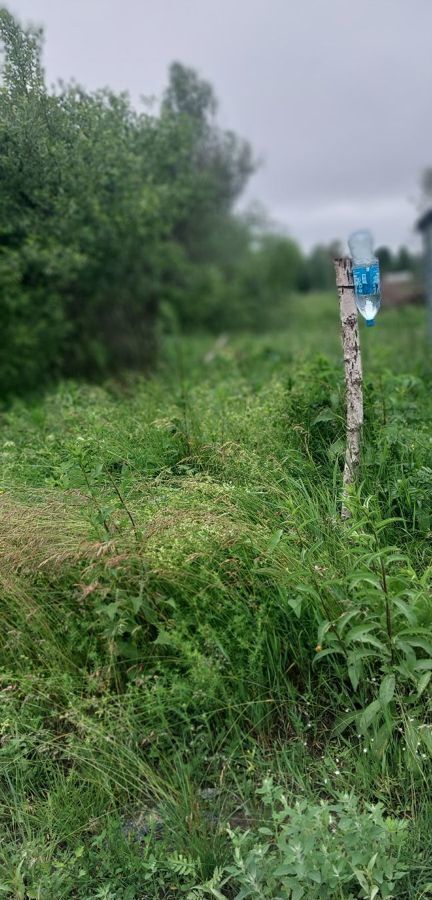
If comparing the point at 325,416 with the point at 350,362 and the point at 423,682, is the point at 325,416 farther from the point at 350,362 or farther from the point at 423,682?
the point at 423,682

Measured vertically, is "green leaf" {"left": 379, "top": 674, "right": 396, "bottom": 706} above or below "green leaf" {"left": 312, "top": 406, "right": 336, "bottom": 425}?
below

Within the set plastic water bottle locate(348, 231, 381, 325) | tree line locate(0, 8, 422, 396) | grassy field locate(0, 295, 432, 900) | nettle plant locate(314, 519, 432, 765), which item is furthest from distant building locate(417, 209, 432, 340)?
nettle plant locate(314, 519, 432, 765)

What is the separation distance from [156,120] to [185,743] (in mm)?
6194

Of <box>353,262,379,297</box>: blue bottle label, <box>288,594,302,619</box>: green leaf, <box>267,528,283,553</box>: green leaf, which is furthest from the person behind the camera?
<box>353,262,379,297</box>: blue bottle label

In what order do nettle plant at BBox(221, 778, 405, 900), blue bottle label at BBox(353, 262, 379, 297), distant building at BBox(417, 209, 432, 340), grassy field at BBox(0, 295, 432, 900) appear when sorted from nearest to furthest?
nettle plant at BBox(221, 778, 405, 900), grassy field at BBox(0, 295, 432, 900), blue bottle label at BBox(353, 262, 379, 297), distant building at BBox(417, 209, 432, 340)

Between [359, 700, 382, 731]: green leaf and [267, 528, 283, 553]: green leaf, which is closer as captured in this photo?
[359, 700, 382, 731]: green leaf

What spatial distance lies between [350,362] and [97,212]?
4.23 m

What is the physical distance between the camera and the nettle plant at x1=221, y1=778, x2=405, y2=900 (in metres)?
2.28

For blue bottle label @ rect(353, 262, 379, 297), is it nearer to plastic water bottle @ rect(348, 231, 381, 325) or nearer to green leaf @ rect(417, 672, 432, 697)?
plastic water bottle @ rect(348, 231, 381, 325)

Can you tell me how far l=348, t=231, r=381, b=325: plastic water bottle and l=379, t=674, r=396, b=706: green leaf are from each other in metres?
1.74

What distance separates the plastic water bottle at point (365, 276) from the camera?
3584 millimetres

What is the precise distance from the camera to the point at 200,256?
17.5 m

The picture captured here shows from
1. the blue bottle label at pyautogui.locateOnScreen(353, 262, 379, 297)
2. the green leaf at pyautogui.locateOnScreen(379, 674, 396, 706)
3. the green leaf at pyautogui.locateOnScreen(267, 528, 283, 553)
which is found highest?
the blue bottle label at pyautogui.locateOnScreen(353, 262, 379, 297)

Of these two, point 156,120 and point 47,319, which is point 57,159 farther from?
point 47,319
